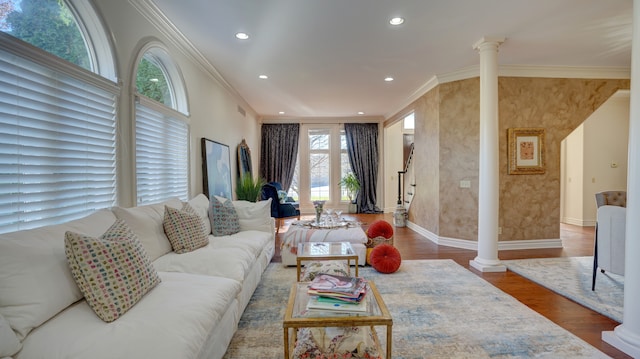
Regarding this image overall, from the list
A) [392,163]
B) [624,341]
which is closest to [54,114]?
[624,341]

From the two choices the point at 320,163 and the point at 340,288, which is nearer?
the point at 340,288

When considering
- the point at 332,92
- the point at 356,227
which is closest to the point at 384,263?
the point at 356,227

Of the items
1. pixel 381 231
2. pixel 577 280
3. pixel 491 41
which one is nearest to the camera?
pixel 577 280

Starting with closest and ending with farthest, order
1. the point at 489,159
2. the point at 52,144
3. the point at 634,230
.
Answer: the point at 52,144, the point at 634,230, the point at 489,159

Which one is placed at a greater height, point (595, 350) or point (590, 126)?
point (590, 126)

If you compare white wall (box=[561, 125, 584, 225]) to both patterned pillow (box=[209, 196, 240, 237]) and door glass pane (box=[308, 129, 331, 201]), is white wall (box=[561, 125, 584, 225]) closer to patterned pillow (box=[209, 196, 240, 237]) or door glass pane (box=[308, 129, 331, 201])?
door glass pane (box=[308, 129, 331, 201])

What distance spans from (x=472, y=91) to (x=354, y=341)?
4.31 metres

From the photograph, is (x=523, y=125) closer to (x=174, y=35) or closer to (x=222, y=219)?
(x=222, y=219)

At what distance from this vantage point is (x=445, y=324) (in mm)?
2283

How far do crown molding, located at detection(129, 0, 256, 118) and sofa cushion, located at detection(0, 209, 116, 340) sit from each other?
2.16 meters

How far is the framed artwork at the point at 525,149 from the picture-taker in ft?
14.8

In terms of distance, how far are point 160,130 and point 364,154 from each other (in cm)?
596

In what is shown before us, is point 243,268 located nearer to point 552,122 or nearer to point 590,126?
point 552,122

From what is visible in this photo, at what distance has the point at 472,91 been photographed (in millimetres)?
4574
